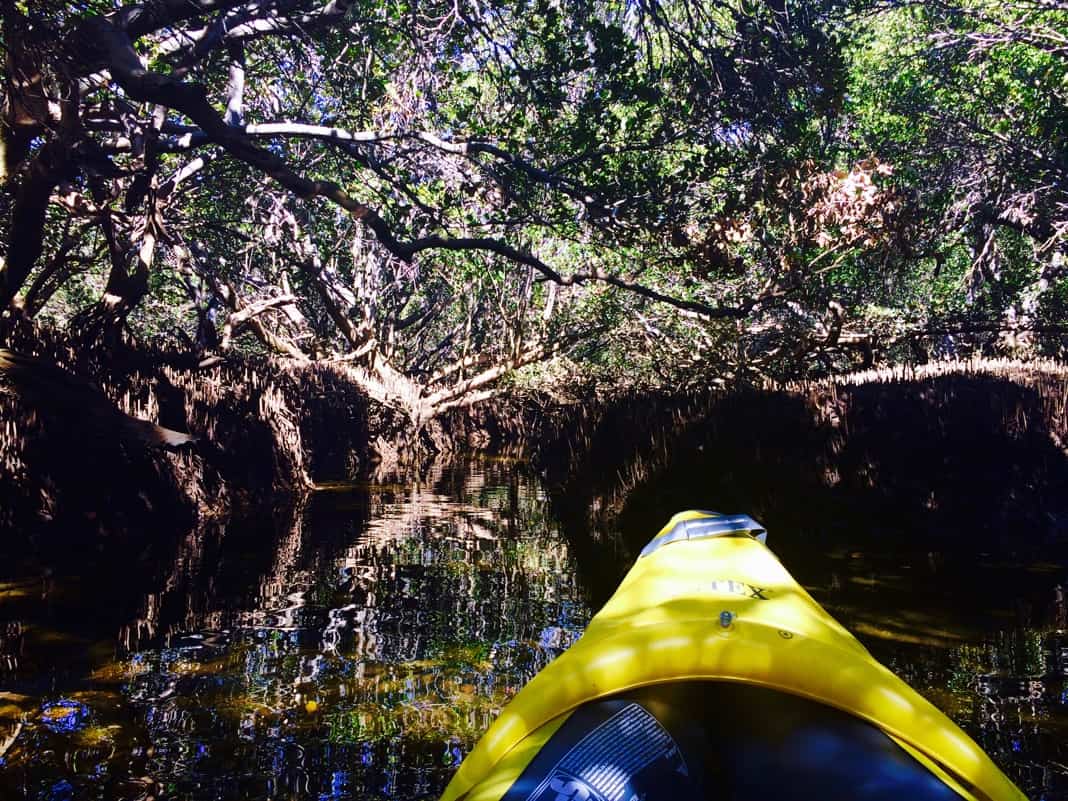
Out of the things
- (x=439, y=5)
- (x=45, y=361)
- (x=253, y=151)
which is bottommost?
(x=45, y=361)

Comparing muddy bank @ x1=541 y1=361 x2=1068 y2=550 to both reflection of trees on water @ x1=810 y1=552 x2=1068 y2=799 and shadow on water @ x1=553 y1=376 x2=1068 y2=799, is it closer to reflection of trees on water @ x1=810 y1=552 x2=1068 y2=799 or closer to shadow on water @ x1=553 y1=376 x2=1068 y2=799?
shadow on water @ x1=553 y1=376 x2=1068 y2=799

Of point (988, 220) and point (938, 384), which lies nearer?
point (938, 384)

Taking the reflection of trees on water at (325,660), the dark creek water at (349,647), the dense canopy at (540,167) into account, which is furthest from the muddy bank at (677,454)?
the reflection of trees on water at (325,660)

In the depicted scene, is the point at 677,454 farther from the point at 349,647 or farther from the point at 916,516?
the point at 349,647

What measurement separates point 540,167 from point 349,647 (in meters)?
5.80

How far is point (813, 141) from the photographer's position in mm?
8156

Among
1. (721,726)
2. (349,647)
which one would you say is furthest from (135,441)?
(721,726)

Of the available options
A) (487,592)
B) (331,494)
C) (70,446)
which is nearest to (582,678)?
(487,592)

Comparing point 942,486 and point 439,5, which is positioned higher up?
point 439,5

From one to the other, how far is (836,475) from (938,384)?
1.65 meters

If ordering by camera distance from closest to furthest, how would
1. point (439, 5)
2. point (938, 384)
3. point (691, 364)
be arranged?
point (439, 5) < point (938, 384) < point (691, 364)

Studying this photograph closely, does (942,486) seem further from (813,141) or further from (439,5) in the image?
(439,5)

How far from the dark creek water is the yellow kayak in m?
1.00

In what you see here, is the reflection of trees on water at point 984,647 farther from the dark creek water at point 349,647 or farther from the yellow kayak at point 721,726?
the yellow kayak at point 721,726
